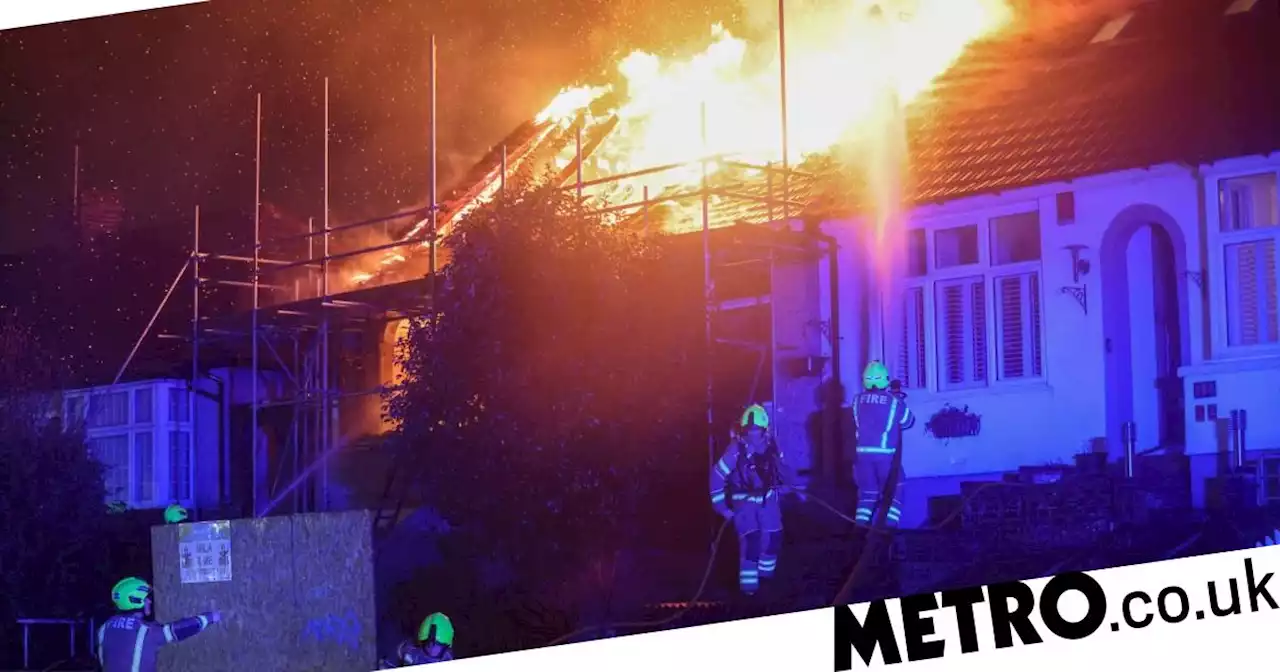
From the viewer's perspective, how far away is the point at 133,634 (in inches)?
331

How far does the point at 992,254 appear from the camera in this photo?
9.34m

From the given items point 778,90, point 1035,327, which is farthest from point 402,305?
point 1035,327

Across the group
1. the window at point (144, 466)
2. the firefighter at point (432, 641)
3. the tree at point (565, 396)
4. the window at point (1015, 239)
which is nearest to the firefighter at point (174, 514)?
the window at point (144, 466)

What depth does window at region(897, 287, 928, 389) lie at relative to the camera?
31.3 feet

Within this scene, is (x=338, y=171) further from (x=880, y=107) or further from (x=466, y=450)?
(x=880, y=107)

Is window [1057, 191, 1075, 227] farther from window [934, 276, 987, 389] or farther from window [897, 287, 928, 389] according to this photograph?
window [897, 287, 928, 389]

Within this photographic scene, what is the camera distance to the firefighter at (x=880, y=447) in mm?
9359

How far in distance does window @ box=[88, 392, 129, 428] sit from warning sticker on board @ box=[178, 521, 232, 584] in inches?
65.2

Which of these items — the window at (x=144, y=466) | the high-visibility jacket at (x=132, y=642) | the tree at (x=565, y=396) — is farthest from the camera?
the window at (x=144, y=466)

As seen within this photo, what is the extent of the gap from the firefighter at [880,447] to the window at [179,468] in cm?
448


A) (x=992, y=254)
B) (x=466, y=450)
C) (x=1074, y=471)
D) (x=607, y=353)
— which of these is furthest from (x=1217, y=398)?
(x=466, y=450)

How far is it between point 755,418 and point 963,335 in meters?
1.19

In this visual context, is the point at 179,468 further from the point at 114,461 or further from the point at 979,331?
the point at 979,331

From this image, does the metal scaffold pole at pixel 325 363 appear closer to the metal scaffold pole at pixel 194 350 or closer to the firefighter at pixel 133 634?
A: the metal scaffold pole at pixel 194 350
